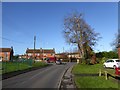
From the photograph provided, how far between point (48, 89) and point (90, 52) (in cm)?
5891

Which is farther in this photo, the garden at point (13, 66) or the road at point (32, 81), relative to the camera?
the garden at point (13, 66)

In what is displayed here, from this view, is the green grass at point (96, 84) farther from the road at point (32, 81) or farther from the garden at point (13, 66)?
the garden at point (13, 66)

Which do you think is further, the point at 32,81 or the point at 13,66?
the point at 13,66

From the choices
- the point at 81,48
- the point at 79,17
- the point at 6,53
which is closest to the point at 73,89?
the point at 81,48

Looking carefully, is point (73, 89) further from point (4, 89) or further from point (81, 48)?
point (81, 48)

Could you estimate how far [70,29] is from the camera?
229 ft

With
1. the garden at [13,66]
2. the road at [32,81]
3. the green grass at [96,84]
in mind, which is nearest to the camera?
the green grass at [96,84]

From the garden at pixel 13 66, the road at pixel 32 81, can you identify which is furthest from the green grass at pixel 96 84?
the garden at pixel 13 66

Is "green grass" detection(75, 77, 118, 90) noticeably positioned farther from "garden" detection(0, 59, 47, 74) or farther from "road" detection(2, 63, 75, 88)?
"garden" detection(0, 59, 47, 74)

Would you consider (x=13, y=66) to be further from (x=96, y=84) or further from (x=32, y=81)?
(x=96, y=84)

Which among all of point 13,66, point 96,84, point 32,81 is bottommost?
point 32,81

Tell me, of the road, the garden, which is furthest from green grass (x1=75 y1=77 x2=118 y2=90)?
the garden

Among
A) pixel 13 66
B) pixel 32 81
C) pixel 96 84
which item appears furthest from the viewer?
pixel 13 66

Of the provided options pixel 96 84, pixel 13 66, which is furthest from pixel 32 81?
pixel 13 66
